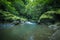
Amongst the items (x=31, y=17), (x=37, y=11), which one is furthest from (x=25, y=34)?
(x=31, y=17)

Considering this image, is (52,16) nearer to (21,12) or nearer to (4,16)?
(4,16)

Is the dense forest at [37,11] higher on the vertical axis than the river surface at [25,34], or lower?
lower

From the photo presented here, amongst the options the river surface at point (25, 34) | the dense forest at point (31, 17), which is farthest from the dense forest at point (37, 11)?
the river surface at point (25, 34)

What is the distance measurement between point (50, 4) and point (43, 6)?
263 centimetres

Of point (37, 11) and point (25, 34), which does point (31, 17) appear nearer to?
point (37, 11)

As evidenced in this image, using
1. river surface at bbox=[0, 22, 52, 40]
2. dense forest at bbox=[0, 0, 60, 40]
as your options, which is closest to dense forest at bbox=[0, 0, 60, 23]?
dense forest at bbox=[0, 0, 60, 40]

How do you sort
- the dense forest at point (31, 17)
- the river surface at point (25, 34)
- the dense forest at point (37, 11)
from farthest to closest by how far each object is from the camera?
the dense forest at point (37, 11) < the dense forest at point (31, 17) < the river surface at point (25, 34)

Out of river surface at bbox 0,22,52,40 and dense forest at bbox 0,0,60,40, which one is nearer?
river surface at bbox 0,22,52,40

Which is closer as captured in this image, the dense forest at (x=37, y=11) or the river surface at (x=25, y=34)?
the river surface at (x=25, y=34)

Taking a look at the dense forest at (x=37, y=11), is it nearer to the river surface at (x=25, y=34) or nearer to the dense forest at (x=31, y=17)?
the dense forest at (x=31, y=17)

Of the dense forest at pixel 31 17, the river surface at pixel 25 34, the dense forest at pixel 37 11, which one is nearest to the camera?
the river surface at pixel 25 34

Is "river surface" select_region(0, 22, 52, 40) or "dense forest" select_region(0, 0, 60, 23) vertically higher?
"river surface" select_region(0, 22, 52, 40)

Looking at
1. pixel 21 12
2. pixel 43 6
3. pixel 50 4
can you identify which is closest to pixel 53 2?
pixel 50 4

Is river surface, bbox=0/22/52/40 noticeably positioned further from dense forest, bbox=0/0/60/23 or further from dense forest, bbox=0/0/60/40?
dense forest, bbox=0/0/60/23
